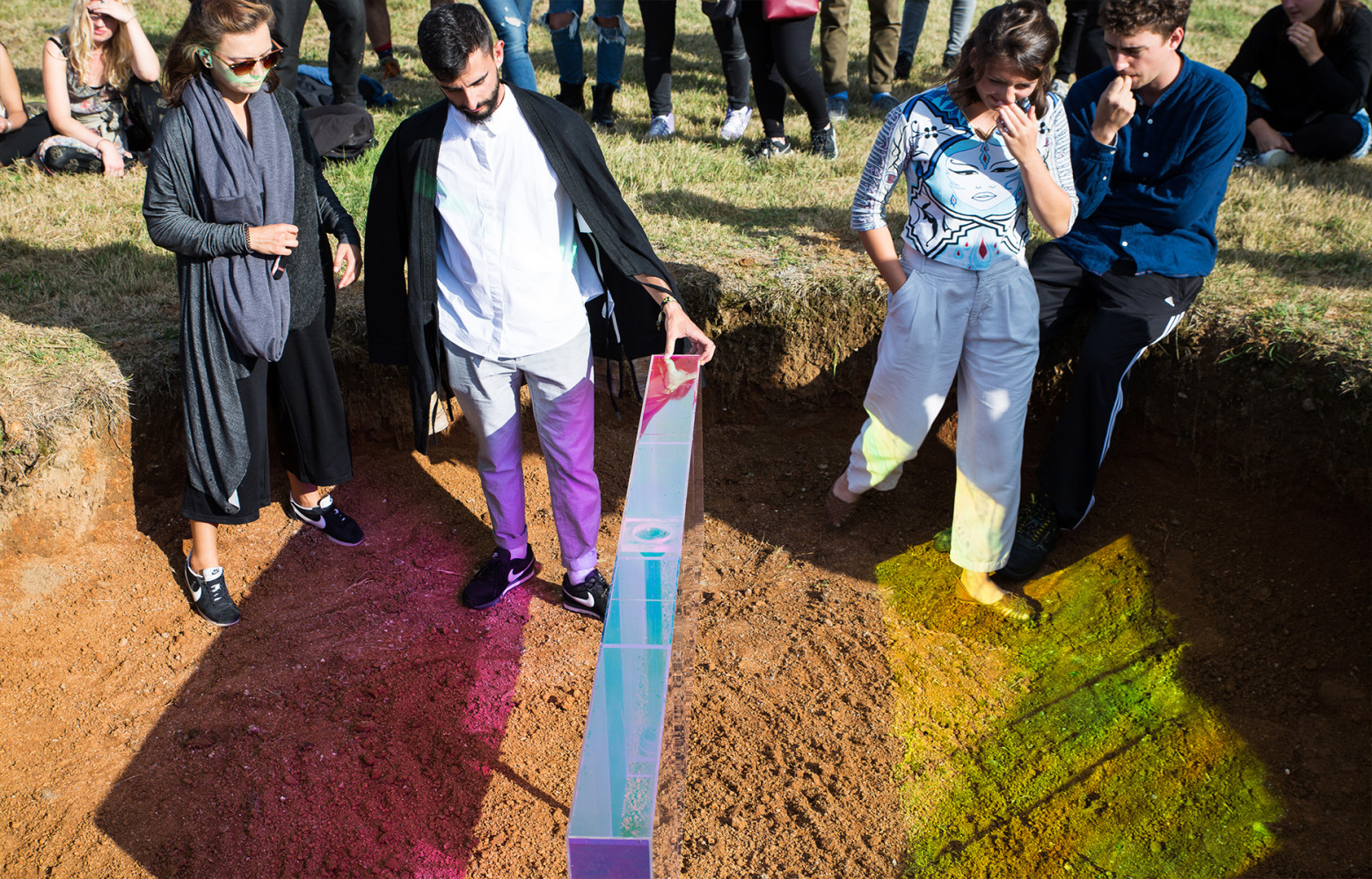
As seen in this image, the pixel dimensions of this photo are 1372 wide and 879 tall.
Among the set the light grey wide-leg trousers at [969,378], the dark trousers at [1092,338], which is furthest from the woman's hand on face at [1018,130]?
the dark trousers at [1092,338]

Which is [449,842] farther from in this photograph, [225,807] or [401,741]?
[225,807]

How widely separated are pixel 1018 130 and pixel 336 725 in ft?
9.96

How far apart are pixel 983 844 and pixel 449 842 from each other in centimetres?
169

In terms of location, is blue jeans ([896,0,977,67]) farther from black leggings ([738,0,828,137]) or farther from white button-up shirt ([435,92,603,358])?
white button-up shirt ([435,92,603,358])

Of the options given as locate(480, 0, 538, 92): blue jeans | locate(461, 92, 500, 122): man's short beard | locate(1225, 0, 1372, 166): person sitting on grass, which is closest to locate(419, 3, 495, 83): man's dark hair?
locate(461, 92, 500, 122): man's short beard

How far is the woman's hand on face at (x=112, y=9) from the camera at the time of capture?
5.35 meters

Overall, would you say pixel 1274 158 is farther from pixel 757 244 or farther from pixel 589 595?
pixel 589 595

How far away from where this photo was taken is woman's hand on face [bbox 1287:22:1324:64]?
5.73 meters

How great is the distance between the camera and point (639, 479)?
7.45 feet

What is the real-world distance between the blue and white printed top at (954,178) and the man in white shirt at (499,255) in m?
0.87

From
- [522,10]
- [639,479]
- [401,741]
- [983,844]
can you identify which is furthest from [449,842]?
[522,10]

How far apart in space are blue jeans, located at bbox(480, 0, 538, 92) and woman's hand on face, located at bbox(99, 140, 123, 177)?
246 centimetres

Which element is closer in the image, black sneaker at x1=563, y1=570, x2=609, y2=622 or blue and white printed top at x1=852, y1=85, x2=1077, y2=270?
blue and white printed top at x1=852, y1=85, x2=1077, y2=270

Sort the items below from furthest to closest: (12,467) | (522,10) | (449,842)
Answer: (522,10) → (12,467) → (449,842)
